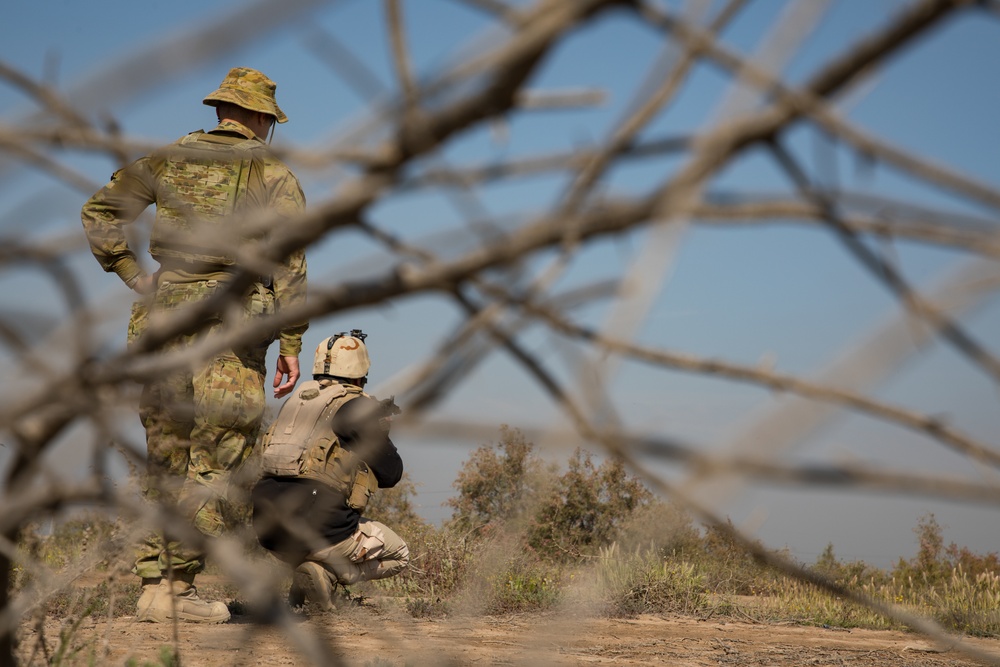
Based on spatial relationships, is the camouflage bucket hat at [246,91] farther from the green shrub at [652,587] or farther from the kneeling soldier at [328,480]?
the green shrub at [652,587]

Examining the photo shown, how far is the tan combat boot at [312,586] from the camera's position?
495 centimetres

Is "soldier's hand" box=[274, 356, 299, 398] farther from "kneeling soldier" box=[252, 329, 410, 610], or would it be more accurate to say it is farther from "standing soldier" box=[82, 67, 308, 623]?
"kneeling soldier" box=[252, 329, 410, 610]

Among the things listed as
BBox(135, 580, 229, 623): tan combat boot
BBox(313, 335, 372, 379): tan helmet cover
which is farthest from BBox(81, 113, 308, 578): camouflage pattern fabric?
BBox(313, 335, 372, 379): tan helmet cover

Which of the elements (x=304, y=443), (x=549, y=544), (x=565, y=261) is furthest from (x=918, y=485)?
(x=549, y=544)

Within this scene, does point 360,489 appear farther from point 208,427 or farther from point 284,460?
point 208,427

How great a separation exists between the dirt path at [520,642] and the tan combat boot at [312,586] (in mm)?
132

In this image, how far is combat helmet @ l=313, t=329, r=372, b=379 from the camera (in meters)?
5.00

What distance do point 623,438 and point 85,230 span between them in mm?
518

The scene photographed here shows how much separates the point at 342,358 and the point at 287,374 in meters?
0.71

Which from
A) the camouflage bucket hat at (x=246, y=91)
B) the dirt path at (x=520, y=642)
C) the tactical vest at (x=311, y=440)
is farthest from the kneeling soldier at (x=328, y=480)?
the camouflage bucket hat at (x=246, y=91)

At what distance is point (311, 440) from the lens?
4.74 meters

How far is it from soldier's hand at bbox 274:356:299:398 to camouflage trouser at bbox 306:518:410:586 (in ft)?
3.40

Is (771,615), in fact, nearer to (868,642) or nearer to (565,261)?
(868,642)

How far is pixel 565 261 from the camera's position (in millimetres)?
683
